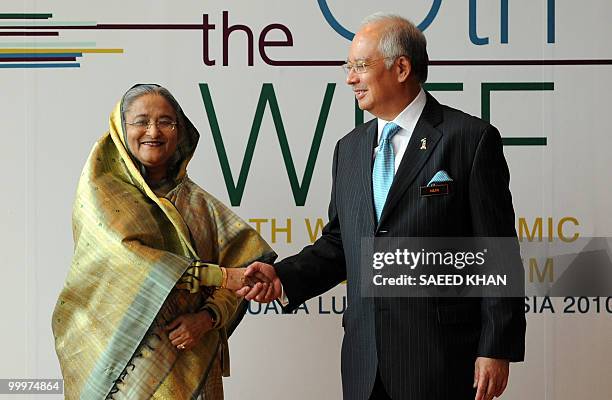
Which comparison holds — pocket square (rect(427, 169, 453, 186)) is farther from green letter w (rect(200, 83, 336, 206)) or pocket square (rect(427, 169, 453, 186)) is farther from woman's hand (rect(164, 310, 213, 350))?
green letter w (rect(200, 83, 336, 206))

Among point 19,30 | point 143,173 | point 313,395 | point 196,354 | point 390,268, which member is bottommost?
point 313,395

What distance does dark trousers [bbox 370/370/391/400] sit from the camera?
2900 mm

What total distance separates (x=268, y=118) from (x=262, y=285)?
100cm

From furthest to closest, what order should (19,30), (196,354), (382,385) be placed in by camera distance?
(19,30) < (196,354) < (382,385)

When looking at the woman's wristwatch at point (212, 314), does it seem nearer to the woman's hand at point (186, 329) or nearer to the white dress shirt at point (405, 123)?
the woman's hand at point (186, 329)

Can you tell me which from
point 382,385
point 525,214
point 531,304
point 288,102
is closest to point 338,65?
point 288,102

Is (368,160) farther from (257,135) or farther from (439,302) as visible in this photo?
(257,135)

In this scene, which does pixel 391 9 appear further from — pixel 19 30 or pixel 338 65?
pixel 19 30

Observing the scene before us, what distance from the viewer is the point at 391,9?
400 cm

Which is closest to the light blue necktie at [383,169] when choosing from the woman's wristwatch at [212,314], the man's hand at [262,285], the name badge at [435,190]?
the name badge at [435,190]

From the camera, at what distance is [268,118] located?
3994 millimetres

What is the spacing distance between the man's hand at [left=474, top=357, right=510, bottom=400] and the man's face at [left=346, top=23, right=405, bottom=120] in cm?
78

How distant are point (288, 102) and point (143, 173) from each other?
38.6 inches

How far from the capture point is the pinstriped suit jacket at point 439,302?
282cm
